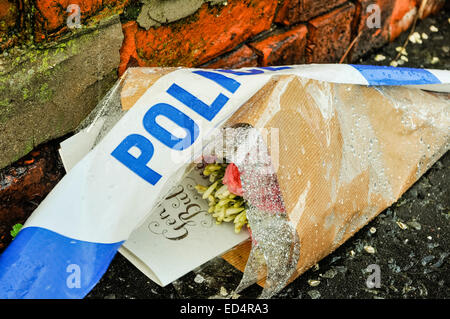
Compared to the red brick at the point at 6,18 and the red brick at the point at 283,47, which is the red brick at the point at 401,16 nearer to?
the red brick at the point at 283,47

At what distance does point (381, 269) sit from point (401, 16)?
1244mm

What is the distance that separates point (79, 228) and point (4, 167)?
1.04 feet

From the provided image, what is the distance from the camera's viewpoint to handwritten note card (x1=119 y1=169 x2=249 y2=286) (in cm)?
145

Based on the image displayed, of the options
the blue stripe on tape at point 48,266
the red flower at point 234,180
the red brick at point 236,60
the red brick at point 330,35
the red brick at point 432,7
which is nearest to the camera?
the blue stripe on tape at point 48,266

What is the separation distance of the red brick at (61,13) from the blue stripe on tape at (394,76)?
0.72 metres

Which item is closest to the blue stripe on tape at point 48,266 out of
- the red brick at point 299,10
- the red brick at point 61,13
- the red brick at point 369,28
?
the red brick at point 61,13

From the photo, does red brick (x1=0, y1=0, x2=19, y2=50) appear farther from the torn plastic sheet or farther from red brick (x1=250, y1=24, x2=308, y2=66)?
red brick (x1=250, y1=24, x2=308, y2=66)

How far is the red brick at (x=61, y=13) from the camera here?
129 centimetres

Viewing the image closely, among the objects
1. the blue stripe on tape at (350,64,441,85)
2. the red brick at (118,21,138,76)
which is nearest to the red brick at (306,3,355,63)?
the blue stripe on tape at (350,64,441,85)

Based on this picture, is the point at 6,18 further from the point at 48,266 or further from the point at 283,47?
the point at 283,47

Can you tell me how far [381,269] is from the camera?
5.02 feet

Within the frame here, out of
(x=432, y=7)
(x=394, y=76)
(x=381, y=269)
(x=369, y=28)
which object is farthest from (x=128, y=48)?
(x=432, y=7)

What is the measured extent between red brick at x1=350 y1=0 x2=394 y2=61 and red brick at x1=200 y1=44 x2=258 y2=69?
0.53m

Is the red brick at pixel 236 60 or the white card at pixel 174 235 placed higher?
the red brick at pixel 236 60
